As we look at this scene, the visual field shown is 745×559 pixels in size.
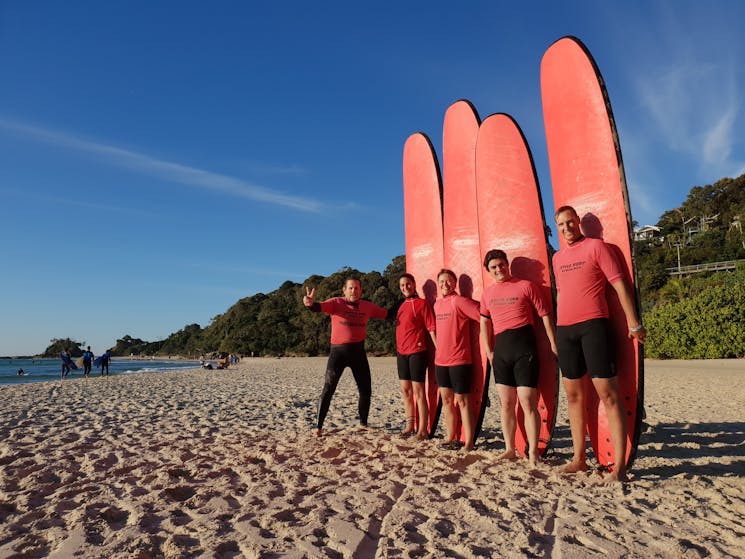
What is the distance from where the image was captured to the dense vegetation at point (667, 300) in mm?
18328

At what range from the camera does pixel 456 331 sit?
3.95 m

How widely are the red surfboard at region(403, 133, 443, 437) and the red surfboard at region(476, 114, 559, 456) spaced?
0.86 meters

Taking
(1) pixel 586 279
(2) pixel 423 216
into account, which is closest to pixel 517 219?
(1) pixel 586 279

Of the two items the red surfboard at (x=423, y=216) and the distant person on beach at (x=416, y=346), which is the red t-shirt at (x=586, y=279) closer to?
the distant person on beach at (x=416, y=346)

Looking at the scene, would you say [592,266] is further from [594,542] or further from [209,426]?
[209,426]

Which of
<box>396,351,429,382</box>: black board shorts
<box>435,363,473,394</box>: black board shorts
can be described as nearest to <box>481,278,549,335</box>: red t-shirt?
<box>435,363,473,394</box>: black board shorts

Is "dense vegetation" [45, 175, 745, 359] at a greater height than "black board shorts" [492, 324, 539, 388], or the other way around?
"dense vegetation" [45, 175, 745, 359]

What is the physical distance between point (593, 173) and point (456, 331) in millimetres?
1664

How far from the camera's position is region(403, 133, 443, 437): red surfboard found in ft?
16.6

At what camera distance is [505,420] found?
11.6 ft

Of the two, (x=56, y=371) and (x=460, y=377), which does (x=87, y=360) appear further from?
(x=56, y=371)

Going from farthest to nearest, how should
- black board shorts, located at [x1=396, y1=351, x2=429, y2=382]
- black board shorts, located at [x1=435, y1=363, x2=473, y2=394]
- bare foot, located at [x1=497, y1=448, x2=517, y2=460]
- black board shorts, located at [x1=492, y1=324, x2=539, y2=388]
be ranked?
1. black board shorts, located at [x1=396, y1=351, x2=429, y2=382]
2. black board shorts, located at [x1=435, y1=363, x2=473, y2=394]
3. bare foot, located at [x1=497, y1=448, x2=517, y2=460]
4. black board shorts, located at [x1=492, y1=324, x2=539, y2=388]

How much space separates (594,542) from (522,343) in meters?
1.53

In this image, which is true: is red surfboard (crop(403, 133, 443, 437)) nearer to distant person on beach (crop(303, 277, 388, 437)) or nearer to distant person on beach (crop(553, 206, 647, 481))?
distant person on beach (crop(303, 277, 388, 437))
